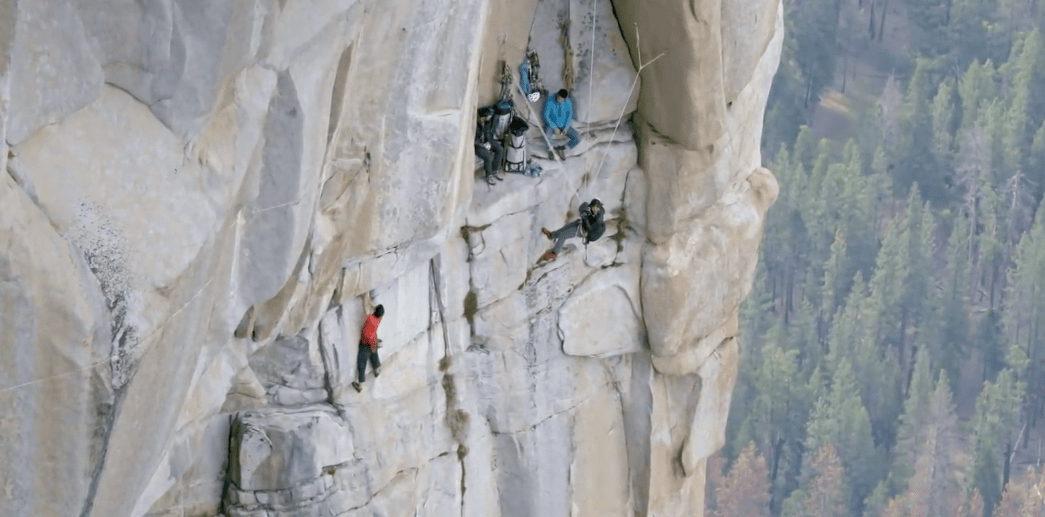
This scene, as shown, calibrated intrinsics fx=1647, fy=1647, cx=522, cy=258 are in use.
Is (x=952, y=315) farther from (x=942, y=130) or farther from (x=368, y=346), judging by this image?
(x=368, y=346)

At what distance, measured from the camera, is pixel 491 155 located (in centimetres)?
1614

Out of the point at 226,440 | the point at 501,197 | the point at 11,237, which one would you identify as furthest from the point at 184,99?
the point at 501,197

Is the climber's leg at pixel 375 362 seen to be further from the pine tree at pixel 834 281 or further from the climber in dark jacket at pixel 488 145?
the pine tree at pixel 834 281

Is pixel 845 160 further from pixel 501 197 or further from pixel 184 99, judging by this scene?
pixel 184 99

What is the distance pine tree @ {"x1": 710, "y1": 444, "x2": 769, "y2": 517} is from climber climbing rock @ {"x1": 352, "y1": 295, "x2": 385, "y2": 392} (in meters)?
36.0

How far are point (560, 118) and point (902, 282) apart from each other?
40663mm

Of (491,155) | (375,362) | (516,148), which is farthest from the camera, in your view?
(516,148)

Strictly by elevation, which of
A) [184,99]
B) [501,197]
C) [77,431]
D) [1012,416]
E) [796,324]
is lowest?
[77,431]

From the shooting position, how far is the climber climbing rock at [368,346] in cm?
1491

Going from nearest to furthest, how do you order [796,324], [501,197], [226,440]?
[226,440] < [501,197] < [796,324]

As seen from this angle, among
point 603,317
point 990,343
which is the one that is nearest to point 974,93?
point 990,343

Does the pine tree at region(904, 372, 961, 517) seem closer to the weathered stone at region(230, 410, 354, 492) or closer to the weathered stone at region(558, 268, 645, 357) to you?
the weathered stone at region(558, 268, 645, 357)

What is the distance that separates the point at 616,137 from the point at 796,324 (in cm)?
4003

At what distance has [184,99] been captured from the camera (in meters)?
11.0
